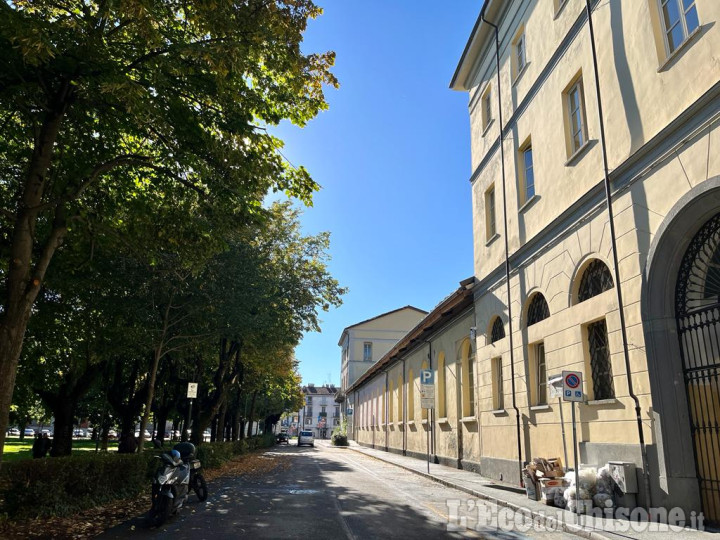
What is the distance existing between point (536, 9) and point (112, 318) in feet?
46.0

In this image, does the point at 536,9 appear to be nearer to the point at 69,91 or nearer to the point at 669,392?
the point at 669,392

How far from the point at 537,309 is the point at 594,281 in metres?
2.80

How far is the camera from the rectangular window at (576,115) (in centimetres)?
1190

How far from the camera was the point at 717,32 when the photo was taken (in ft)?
26.0

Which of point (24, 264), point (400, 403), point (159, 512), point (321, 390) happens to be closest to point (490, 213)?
point (159, 512)

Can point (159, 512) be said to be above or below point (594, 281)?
below

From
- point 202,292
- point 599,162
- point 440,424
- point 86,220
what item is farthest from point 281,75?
point 440,424

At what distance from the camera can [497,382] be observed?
643 inches

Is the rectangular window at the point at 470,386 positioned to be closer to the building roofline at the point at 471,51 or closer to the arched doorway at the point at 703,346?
A: the building roofline at the point at 471,51

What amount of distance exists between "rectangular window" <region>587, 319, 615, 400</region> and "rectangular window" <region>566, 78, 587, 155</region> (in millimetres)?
4076

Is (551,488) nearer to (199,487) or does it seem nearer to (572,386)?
(572,386)

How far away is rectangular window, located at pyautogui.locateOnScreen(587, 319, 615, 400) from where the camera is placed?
10539mm

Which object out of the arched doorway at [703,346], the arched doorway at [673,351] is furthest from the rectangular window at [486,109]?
the arched doorway at [703,346]

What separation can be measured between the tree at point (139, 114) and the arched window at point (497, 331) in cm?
819
